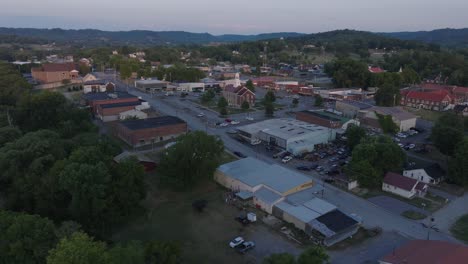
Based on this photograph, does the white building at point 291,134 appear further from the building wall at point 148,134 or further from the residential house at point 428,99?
the residential house at point 428,99

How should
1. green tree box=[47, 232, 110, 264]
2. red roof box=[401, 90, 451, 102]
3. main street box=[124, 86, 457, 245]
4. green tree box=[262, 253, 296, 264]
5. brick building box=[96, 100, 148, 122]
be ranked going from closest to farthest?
1. green tree box=[47, 232, 110, 264]
2. green tree box=[262, 253, 296, 264]
3. main street box=[124, 86, 457, 245]
4. brick building box=[96, 100, 148, 122]
5. red roof box=[401, 90, 451, 102]

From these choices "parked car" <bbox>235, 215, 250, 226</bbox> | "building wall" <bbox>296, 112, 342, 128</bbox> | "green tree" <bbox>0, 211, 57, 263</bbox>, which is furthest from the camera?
"building wall" <bbox>296, 112, 342, 128</bbox>

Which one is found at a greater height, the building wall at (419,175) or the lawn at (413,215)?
the building wall at (419,175)

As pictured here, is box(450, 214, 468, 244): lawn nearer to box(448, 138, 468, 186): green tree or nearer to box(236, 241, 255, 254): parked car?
box(448, 138, 468, 186): green tree

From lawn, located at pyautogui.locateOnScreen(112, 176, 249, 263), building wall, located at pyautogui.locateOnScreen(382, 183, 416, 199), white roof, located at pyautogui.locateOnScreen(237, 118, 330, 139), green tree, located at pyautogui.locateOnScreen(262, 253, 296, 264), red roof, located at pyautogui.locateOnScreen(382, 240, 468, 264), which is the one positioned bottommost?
lawn, located at pyautogui.locateOnScreen(112, 176, 249, 263)

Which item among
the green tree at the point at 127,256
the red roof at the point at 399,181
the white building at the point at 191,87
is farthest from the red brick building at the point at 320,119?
the green tree at the point at 127,256

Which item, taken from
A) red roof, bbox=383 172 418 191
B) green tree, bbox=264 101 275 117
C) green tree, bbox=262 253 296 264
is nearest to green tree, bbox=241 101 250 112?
green tree, bbox=264 101 275 117

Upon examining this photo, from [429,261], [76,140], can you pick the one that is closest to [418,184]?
[429,261]

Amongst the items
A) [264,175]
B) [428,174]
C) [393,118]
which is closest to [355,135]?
[428,174]
